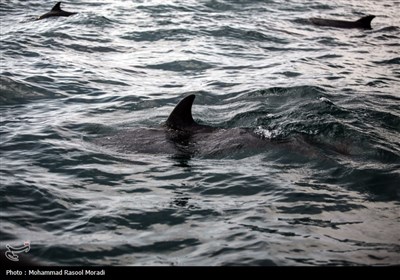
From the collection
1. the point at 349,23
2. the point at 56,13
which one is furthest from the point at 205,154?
the point at 349,23

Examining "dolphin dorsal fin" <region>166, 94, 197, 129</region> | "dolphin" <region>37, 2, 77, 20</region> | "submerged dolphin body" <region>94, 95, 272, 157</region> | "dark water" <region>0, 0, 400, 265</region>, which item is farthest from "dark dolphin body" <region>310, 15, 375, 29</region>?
"dolphin dorsal fin" <region>166, 94, 197, 129</region>

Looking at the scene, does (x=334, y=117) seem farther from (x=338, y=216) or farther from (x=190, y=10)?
(x=190, y=10)

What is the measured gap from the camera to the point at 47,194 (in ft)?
22.5

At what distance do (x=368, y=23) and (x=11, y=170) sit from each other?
15.5m

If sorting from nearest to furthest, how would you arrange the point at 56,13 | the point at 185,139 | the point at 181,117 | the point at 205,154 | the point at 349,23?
the point at 205,154 → the point at 185,139 → the point at 181,117 → the point at 56,13 → the point at 349,23

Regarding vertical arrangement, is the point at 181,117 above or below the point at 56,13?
below

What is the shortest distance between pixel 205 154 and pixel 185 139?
547 millimetres

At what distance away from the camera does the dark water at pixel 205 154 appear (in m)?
5.85

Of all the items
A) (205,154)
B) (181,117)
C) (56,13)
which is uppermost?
(56,13)

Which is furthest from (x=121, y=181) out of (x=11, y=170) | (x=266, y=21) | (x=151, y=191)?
(x=266, y=21)

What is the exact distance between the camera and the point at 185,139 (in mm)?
8773

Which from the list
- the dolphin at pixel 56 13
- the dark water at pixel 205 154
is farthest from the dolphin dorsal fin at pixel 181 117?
the dolphin at pixel 56 13

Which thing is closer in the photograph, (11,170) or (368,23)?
(11,170)

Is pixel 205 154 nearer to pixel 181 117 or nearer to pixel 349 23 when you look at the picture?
pixel 181 117
